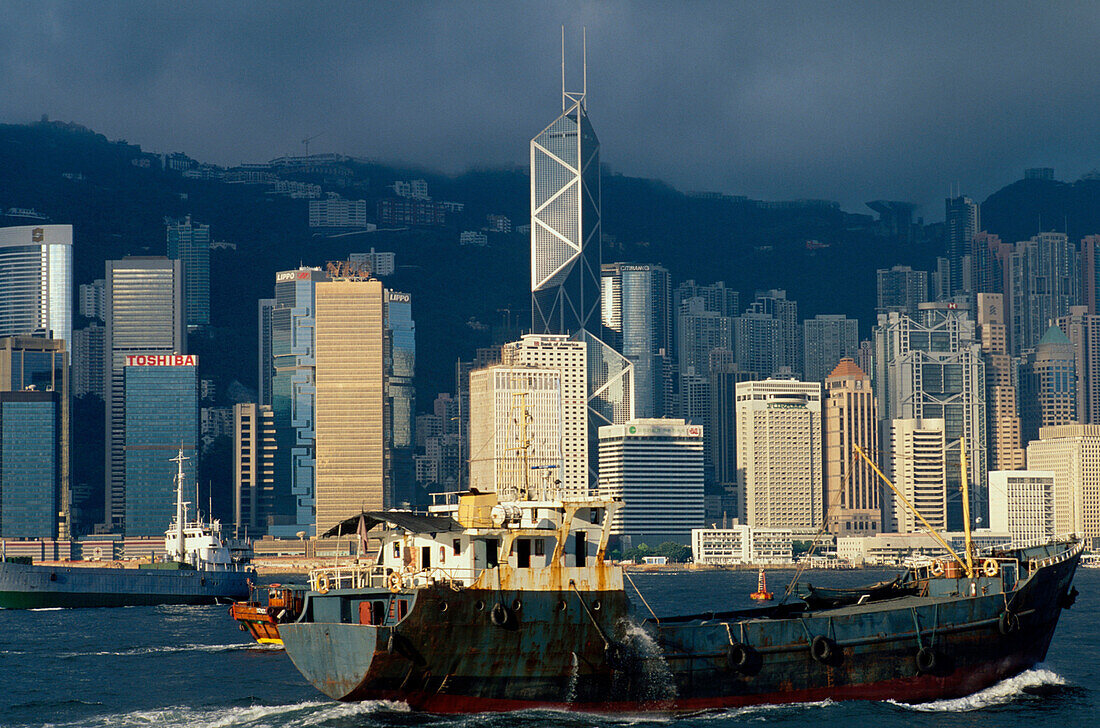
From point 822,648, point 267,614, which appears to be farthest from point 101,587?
point 822,648

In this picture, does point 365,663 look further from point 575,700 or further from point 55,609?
point 55,609

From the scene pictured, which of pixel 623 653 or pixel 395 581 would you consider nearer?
pixel 623 653

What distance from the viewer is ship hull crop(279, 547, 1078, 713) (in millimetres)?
43156

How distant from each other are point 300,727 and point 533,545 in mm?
8970

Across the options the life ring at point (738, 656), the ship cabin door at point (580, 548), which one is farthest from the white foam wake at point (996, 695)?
the ship cabin door at point (580, 548)

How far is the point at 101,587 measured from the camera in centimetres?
11925

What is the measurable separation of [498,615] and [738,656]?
26.1 feet

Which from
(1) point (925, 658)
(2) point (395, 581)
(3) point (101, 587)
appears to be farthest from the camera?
(3) point (101, 587)

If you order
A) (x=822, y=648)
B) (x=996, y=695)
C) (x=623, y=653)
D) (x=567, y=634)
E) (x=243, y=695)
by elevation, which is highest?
(x=567, y=634)

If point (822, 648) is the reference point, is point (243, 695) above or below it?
below

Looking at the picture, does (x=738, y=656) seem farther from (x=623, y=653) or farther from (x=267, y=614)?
Result: (x=267, y=614)

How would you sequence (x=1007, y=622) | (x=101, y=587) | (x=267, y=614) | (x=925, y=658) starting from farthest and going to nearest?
(x=101, y=587)
(x=267, y=614)
(x=1007, y=622)
(x=925, y=658)

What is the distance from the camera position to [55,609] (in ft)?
393

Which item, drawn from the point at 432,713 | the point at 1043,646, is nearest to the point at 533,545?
the point at 432,713
